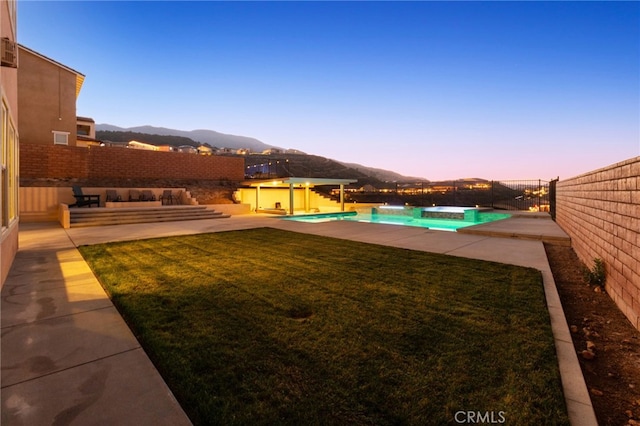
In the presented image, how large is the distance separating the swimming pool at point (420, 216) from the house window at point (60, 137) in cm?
1577

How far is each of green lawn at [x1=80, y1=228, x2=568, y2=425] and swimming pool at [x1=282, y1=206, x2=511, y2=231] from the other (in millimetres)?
10539

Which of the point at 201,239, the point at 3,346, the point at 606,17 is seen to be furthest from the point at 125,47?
the point at 606,17

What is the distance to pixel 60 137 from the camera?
18.8 m

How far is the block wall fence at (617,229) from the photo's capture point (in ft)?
10.6

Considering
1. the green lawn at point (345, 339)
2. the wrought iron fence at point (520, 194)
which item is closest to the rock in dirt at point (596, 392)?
the green lawn at point (345, 339)

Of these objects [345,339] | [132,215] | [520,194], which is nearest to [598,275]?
[345,339]

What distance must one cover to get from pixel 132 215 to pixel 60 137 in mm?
11398

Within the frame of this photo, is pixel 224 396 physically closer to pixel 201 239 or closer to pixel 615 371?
pixel 615 371

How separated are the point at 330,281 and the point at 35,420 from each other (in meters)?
3.34

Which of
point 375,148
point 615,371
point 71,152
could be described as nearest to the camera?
point 615,371

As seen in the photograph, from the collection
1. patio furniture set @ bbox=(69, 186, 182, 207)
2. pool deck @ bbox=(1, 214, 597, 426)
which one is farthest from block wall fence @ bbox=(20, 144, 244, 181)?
pool deck @ bbox=(1, 214, 597, 426)

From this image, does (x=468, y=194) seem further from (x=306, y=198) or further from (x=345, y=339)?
(x=345, y=339)

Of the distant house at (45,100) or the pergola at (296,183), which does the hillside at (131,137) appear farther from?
the pergola at (296,183)

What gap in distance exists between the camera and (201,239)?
852 cm
